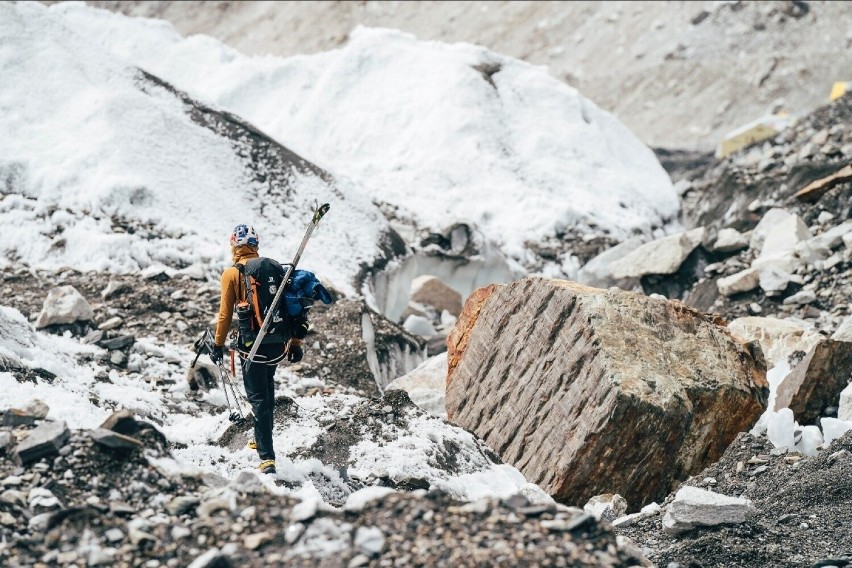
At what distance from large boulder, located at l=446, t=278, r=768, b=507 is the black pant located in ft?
7.50

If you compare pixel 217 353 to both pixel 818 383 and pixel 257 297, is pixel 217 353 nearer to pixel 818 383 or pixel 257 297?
pixel 257 297

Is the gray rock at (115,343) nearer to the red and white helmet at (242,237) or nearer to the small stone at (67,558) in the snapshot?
the red and white helmet at (242,237)

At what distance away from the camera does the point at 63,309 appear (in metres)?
9.97

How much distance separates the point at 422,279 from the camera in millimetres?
15016

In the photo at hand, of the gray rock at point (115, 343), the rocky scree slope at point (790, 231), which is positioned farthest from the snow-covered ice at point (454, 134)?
the gray rock at point (115, 343)

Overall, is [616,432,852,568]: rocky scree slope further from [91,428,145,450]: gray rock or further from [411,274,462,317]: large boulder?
[411,274,462,317]: large boulder

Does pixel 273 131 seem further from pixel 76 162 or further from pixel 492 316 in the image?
pixel 492 316

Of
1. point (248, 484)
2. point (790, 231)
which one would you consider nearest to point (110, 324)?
point (248, 484)

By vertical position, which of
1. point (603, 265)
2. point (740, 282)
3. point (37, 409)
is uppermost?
point (37, 409)

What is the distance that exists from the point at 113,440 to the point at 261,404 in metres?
1.51

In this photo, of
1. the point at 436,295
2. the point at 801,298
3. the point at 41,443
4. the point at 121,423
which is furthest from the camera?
the point at 436,295

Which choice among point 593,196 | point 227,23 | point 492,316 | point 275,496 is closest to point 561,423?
point 492,316

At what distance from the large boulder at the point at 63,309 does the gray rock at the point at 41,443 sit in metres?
4.68

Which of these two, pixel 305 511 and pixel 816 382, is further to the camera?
pixel 816 382
